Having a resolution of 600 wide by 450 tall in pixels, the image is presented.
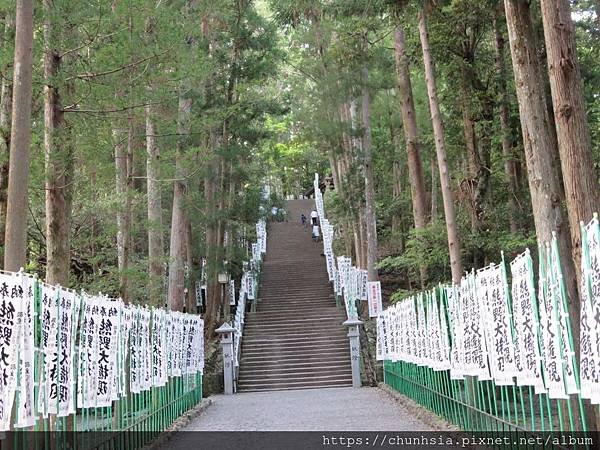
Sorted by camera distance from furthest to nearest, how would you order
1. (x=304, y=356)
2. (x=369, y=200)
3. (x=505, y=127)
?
(x=369, y=200)
(x=304, y=356)
(x=505, y=127)

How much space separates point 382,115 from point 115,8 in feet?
58.1

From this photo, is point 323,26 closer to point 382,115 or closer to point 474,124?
point 382,115

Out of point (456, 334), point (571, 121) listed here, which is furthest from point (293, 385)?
point (571, 121)

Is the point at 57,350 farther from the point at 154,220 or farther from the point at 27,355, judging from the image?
the point at 154,220

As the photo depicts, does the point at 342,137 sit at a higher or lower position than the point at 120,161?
higher

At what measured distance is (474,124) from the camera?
12516mm

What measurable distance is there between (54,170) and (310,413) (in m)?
5.80

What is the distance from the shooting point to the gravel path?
932 cm

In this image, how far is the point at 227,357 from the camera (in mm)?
16266

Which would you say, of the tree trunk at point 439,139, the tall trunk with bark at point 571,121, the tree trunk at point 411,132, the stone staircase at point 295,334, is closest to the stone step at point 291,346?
the stone staircase at point 295,334

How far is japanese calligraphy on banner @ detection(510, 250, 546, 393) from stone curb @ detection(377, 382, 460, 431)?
299 centimetres

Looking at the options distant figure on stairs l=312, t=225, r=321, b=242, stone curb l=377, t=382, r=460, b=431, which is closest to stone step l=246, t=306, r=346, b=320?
stone curb l=377, t=382, r=460, b=431

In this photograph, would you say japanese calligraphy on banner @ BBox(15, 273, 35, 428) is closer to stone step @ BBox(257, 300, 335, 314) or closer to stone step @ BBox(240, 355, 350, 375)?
stone step @ BBox(240, 355, 350, 375)

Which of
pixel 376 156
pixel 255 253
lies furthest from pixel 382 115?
pixel 255 253
